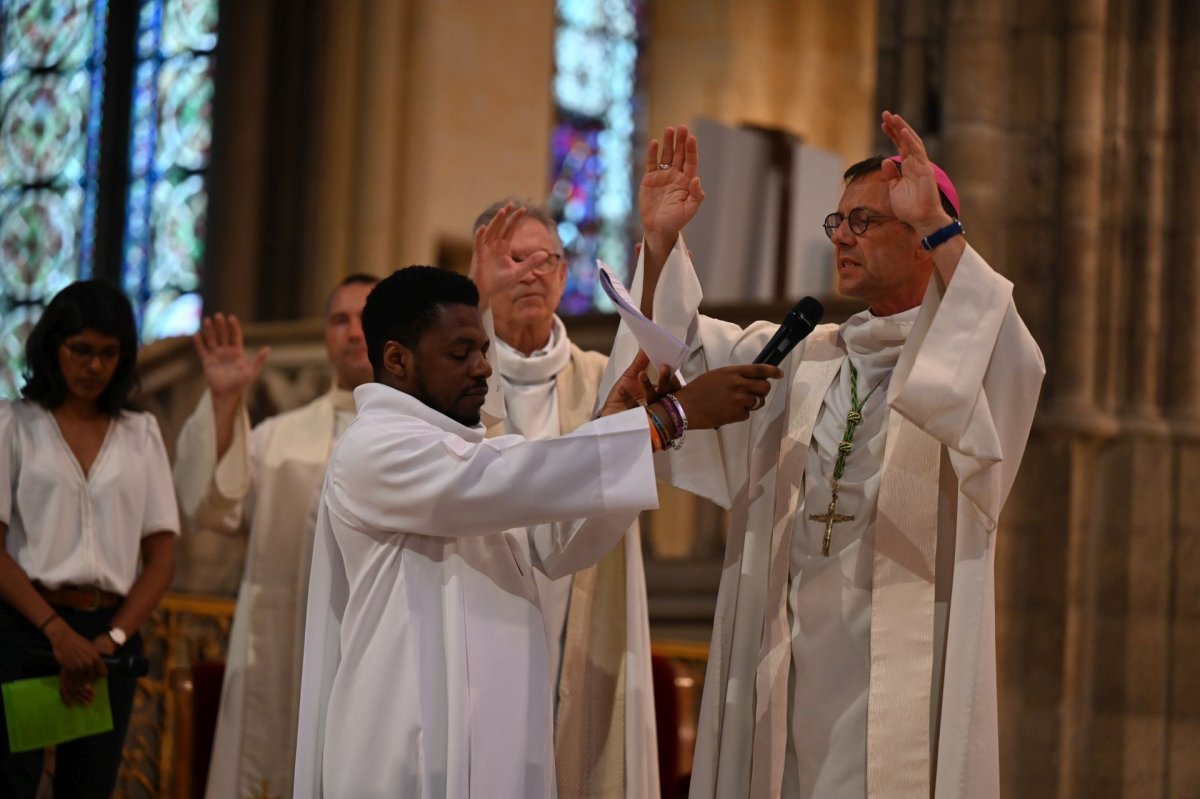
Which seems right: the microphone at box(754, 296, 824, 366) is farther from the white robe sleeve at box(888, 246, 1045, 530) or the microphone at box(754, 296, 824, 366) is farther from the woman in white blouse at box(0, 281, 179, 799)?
the woman in white blouse at box(0, 281, 179, 799)

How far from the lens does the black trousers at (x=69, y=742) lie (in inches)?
185

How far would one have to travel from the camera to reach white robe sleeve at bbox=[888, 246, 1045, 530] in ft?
10.8

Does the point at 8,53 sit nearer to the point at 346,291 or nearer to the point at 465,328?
the point at 346,291

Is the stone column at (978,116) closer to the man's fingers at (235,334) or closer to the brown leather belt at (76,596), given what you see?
the man's fingers at (235,334)

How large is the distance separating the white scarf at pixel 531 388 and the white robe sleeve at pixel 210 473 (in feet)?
4.16

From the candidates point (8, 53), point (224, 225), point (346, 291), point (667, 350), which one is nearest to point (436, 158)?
point (224, 225)

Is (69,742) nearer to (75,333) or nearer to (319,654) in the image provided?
(75,333)

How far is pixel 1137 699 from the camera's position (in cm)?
582

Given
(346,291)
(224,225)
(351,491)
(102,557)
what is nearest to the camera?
(351,491)

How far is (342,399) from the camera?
5.68m

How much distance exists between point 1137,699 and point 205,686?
314cm

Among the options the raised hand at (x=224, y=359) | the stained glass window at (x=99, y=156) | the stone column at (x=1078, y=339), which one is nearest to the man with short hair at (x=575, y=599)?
the raised hand at (x=224, y=359)

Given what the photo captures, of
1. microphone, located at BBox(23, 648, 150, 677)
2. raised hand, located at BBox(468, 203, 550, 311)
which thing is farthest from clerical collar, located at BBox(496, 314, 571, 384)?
microphone, located at BBox(23, 648, 150, 677)

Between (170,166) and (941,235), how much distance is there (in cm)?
924
